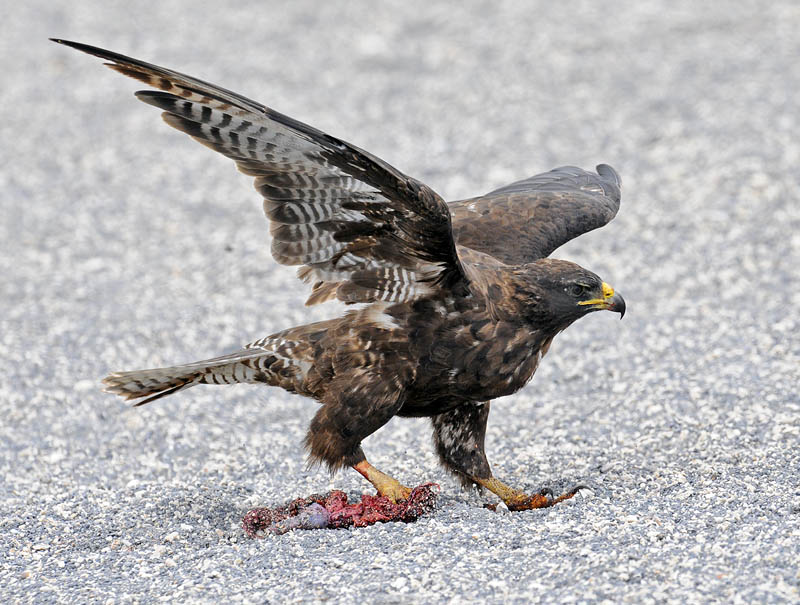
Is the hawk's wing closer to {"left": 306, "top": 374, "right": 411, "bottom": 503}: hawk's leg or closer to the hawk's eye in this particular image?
the hawk's eye

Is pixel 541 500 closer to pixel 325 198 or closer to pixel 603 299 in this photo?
pixel 603 299

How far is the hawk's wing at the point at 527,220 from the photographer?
6906 millimetres

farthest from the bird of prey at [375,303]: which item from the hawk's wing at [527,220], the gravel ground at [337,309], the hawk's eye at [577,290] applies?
the gravel ground at [337,309]

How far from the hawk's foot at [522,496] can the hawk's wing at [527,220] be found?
1.33m

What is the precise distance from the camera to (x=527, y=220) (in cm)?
711

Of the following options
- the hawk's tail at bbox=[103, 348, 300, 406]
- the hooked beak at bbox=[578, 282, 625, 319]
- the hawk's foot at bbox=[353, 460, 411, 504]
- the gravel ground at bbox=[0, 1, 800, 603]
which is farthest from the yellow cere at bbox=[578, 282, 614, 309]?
the hawk's tail at bbox=[103, 348, 300, 406]

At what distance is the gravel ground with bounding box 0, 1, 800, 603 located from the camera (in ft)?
17.3

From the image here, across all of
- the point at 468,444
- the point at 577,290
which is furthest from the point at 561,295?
the point at 468,444

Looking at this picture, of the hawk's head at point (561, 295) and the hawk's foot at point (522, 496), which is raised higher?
the hawk's head at point (561, 295)

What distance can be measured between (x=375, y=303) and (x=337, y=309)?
408 centimetres

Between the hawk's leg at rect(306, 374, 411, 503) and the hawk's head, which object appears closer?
the hawk's leg at rect(306, 374, 411, 503)

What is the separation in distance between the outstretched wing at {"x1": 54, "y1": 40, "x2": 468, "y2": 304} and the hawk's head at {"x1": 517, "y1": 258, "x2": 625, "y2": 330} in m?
0.42

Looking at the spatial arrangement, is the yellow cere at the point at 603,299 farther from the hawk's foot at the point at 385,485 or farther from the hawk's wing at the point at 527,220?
the hawk's foot at the point at 385,485

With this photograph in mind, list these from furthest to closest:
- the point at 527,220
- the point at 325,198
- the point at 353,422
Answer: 1. the point at 527,220
2. the point at 353,422
3. the point at 325,198
